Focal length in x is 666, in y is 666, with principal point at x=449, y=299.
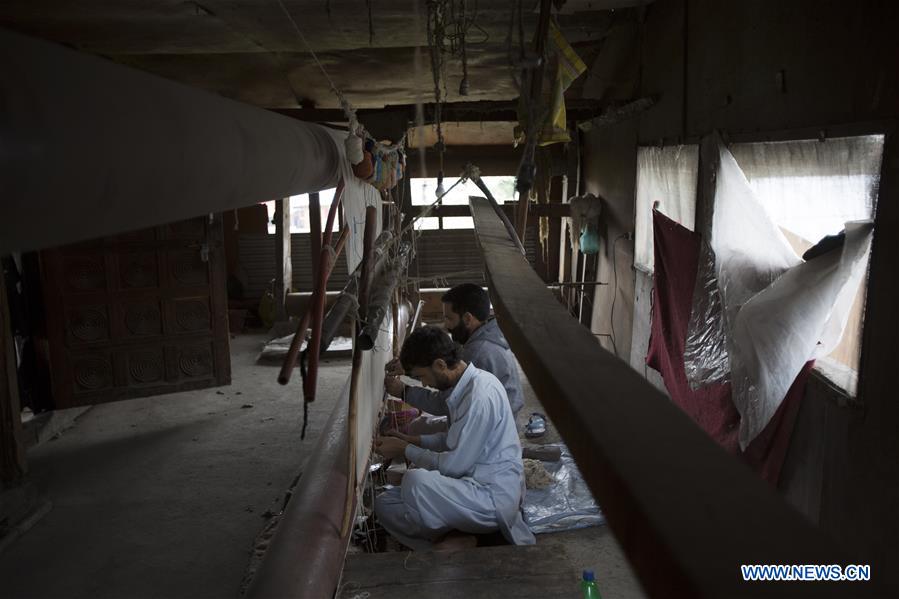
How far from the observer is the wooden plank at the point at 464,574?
2715mm

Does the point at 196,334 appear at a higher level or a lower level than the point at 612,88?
lower

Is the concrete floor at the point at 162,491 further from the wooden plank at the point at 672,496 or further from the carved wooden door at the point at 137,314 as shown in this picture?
the wooden plank at the point at 672,496

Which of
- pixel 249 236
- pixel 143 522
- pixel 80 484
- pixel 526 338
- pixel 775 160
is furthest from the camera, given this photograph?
pixel 249 236

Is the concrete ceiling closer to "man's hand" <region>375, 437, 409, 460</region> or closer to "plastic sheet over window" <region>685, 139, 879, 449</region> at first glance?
"plastic sheet over window" <region>685, 139, 879, 449</region>

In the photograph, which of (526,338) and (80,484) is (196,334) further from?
(526,338)

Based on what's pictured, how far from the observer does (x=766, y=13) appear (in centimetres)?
334

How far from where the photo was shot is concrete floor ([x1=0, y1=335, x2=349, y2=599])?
367 cm

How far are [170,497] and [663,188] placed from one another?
14.1ft

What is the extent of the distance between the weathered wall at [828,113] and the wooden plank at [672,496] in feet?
6.49

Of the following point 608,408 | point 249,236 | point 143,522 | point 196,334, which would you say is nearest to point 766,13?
point 608,408

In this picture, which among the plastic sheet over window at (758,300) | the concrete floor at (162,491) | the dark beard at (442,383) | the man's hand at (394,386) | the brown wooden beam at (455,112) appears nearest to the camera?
the plastic sheet over window at (758,300)

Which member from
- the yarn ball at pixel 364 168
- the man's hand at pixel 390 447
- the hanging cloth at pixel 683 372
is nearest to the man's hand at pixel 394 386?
the man's hand at pixel 390 447

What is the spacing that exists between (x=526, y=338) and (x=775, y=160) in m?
2.98

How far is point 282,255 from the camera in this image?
9.46 metres
